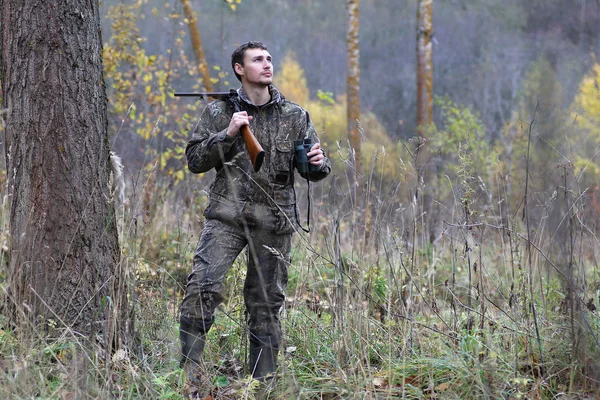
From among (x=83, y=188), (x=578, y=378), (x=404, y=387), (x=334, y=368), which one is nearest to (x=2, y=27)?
(x=83, y=188)

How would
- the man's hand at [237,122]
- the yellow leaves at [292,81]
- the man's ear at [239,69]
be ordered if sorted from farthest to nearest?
the yellow leaves at [292,81], the man's ear at [239,69], the man's hand at [237,122]

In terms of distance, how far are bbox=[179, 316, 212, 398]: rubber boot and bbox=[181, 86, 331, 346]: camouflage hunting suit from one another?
0.03m

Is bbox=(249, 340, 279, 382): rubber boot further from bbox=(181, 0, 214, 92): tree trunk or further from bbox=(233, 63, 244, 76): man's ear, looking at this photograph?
bbox=(181, 0, 214, 92): tree trunk

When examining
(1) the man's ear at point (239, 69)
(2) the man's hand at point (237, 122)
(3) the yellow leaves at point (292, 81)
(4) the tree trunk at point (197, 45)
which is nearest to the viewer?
(2) the man's hand at point (237, 122)

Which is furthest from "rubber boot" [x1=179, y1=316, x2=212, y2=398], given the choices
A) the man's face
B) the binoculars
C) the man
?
the man's face

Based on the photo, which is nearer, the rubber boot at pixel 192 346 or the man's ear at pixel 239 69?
the rubber boot at pixel 192 346

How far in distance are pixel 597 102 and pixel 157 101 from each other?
24549mm

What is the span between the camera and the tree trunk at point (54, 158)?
3.76 m

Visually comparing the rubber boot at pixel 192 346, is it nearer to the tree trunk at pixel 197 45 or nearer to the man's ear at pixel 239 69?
the man's ear at pixel 239 69

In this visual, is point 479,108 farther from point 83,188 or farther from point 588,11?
point 83,188

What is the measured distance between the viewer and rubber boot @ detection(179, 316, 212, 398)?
3.78 metres

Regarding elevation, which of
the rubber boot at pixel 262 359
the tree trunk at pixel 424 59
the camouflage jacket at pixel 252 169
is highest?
the tree trunk at pixel 424 59

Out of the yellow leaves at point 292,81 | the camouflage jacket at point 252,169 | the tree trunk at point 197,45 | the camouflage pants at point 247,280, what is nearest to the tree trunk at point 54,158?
the camouflage pants at point 247,280

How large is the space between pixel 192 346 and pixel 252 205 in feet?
2.79
